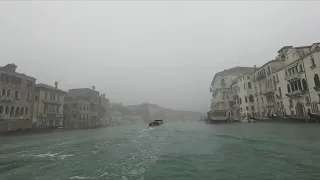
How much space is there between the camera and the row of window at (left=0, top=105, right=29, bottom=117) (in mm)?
36531

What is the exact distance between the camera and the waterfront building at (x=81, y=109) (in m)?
58.6

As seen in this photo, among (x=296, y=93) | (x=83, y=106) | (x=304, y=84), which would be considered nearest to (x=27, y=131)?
(x=83, y=106)

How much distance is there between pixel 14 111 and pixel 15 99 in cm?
220

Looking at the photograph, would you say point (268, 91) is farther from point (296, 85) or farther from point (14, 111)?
point (14, 111)

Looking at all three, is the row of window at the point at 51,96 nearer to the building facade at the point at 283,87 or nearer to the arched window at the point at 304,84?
the building facade at the point at 283,87

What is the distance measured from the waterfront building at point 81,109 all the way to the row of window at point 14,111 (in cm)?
1704

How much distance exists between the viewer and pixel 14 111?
38.7 meters

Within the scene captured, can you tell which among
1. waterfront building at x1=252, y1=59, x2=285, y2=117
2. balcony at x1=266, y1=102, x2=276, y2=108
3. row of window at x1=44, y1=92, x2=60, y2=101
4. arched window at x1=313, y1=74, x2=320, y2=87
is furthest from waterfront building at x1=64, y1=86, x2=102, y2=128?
arched window at x1=313, y1=74, x2=320, y2=87

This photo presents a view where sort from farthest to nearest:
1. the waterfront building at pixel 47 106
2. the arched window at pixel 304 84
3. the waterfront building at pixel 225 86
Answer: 1. the waterfront building at pixel 225 86
2. the waterfront building at pixel 47 106
3. the arched window at pixel 304 84

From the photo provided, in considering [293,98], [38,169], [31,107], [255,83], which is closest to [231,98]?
[255,83]

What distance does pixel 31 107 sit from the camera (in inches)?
1695

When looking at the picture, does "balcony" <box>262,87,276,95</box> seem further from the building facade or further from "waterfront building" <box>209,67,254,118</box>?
"waterfront building" <box>209,67,254,118</box>

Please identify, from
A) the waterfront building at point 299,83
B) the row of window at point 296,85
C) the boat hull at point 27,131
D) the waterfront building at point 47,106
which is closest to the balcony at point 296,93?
the waterfront building at point 299,83

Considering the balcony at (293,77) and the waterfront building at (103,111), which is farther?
the waterfront building at (103,111)
